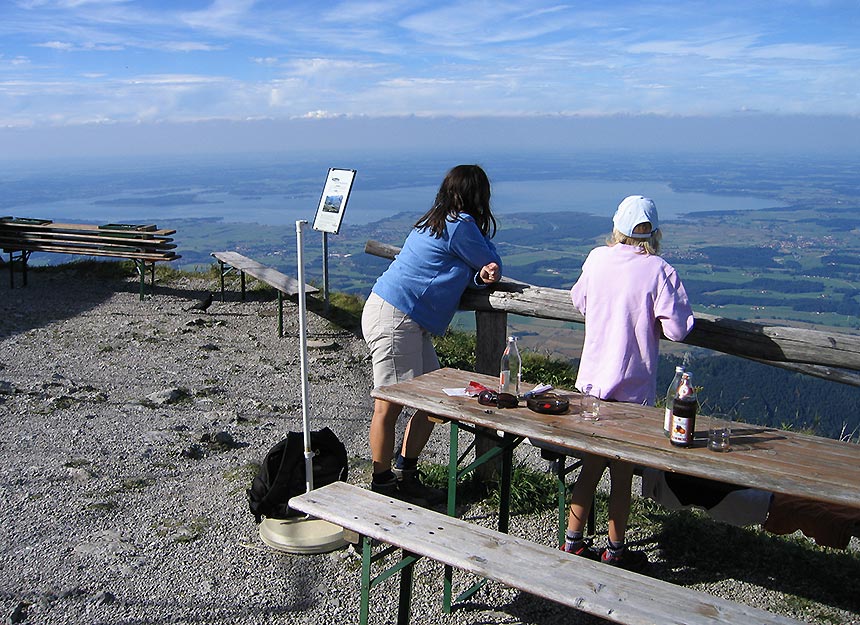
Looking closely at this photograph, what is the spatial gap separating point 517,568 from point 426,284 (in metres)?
1.76

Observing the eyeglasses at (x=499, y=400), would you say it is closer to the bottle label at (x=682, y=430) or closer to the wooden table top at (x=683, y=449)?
the wooden table top at (x=683, y=449)

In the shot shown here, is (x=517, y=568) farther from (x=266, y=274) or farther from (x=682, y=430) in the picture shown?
(x=266, y=274)

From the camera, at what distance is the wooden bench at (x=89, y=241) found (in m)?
11.0

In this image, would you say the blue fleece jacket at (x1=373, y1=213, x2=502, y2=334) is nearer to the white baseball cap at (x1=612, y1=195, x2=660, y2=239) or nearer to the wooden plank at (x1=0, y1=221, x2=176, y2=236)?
the white baseball cap at (x1=612, y1=195, x2=660, y2=239)

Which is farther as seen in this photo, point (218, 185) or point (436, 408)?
point (218, 185)

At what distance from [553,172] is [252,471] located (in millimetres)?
141048

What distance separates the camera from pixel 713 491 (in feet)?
11.3

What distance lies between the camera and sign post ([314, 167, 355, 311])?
6.45 metres

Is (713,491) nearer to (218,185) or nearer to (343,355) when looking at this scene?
(343,355)

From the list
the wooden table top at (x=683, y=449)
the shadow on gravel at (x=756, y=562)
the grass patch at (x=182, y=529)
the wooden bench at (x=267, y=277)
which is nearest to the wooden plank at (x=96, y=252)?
the wooden bench at (x=267, y=277)

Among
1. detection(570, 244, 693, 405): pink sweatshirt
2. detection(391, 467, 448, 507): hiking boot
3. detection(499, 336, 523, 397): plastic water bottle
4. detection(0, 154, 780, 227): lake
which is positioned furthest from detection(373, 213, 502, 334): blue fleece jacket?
detection(0, 154, 780, 227): lake

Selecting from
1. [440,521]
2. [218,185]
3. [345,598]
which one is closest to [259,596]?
[345,598]

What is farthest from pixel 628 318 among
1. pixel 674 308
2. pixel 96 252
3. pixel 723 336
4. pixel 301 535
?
pixel 96 252

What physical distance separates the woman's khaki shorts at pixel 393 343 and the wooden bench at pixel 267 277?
4.56 meters
